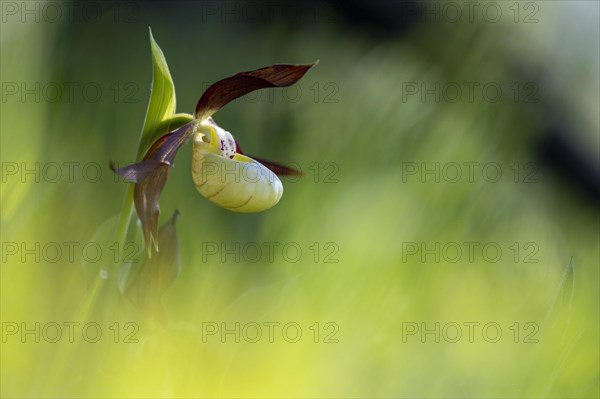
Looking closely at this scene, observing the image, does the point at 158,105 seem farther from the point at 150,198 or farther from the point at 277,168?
the point at 277,168

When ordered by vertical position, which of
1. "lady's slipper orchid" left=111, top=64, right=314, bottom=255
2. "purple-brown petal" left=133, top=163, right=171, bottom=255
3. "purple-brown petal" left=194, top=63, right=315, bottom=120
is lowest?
"purple-brown petal" left=133, top=163, right=171, bottom=255

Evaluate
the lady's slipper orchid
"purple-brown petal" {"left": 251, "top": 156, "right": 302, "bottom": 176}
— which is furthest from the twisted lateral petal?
"purple-brown petal" {"left": 251, "top": 156, "right": 302, "bottom": 176}

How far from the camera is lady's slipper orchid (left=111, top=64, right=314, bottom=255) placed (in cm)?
98

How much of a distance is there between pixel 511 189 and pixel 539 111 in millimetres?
283

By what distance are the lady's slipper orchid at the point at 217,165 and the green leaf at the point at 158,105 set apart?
0.02m

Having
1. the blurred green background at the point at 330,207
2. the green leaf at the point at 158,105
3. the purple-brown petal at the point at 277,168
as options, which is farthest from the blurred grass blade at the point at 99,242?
the purple-brown petal at the point at 277,168

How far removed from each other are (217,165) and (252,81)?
6.8 inches

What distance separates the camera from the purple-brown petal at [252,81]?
3.20ft

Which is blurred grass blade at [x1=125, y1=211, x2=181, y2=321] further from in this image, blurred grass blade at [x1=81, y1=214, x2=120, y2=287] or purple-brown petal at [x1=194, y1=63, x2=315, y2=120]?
purple-brown petal at [x1=194, y1=63, x2=315, y2=120]

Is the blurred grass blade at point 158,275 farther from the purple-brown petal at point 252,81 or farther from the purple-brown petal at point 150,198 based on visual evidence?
the purple-brown petal at point 252,81

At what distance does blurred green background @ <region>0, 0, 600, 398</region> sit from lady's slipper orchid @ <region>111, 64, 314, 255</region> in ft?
0.33

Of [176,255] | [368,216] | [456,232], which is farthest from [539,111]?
[176,255]

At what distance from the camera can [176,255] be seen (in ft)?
3.52

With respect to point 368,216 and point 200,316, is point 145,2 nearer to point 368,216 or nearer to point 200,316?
point 368,216
